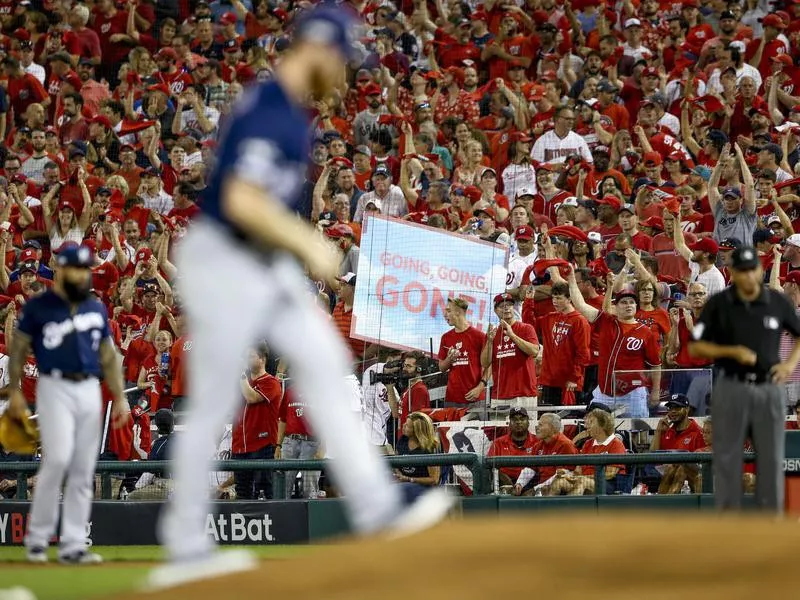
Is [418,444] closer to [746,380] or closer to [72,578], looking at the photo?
[746,380]

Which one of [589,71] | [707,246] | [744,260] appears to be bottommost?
[744,260]

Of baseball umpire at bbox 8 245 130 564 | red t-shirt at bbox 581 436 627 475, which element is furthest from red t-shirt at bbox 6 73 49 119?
baseball umpire at bbox 8 245 130 564

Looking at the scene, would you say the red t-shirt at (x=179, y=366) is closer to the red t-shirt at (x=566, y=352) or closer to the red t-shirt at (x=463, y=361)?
the red t-shirt at (x=463, y=361)

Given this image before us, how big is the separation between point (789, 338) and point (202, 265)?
6.41 metres

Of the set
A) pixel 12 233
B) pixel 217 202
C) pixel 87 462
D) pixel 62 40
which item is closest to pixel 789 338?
pixel 87 462

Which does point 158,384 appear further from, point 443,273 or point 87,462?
point 87,462

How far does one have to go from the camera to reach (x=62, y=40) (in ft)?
69.5

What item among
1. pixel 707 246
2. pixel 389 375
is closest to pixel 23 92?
pixel 389 375

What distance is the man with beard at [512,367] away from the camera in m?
11.9

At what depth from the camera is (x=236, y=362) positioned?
546 centimetres

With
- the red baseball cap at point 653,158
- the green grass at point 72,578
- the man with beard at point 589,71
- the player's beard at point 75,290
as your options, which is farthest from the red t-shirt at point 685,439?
the man with beard at point 589,71

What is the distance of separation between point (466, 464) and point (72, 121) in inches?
402

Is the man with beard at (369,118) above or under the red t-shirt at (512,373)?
above

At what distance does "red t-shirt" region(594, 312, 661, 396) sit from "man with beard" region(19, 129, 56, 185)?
9.16 meters
